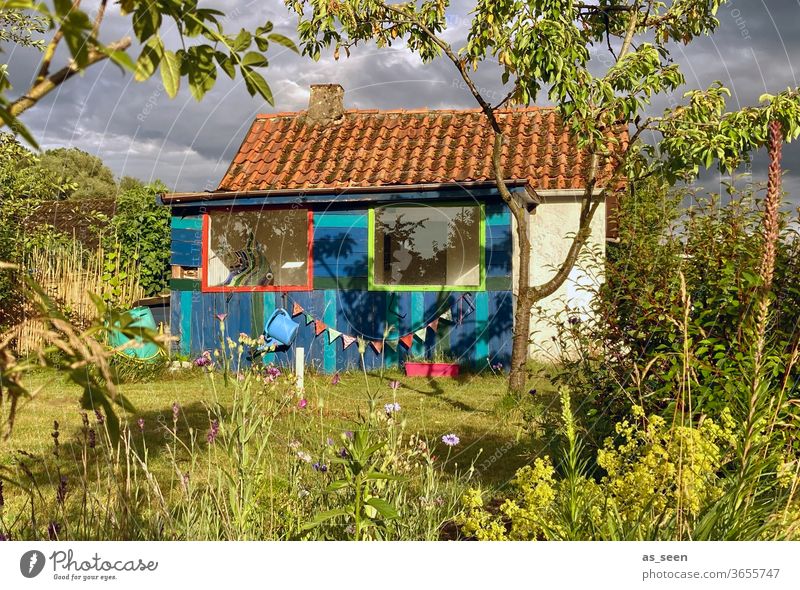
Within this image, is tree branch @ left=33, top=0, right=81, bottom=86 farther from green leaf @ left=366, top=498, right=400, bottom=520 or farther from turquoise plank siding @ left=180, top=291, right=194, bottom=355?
turquoise plank siding @ left=180, top=291, right=194, bottom=355

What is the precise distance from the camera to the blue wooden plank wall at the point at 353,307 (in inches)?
423

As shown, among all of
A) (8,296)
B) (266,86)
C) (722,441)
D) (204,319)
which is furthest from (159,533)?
(204,319)

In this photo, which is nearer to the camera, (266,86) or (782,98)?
(266,86)

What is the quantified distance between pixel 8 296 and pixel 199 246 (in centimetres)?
285

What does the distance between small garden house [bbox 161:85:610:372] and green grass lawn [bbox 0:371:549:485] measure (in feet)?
2.92

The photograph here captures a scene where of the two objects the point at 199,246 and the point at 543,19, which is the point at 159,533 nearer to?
the point at 543,19

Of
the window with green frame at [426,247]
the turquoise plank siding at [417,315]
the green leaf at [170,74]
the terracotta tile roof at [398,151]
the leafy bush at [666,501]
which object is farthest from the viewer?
the window with green frame at [426,247]

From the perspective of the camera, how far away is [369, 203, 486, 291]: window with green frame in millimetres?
12695

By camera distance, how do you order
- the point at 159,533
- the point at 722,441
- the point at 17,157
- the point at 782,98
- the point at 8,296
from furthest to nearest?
the point at 8,296, the point at 17,157, the point at 782,98, the point at 722,441, the point at 159,533

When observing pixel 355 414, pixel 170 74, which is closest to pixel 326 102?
pixel 355 414

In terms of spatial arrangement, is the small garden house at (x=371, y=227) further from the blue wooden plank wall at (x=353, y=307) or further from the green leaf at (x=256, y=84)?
the green leaf at (x=256, y=84)

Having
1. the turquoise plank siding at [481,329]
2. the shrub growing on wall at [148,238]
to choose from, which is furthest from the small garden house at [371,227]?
the shrub growing on wall at [148,238]

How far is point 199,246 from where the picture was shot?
1153cm

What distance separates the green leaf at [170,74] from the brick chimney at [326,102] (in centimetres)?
1206
